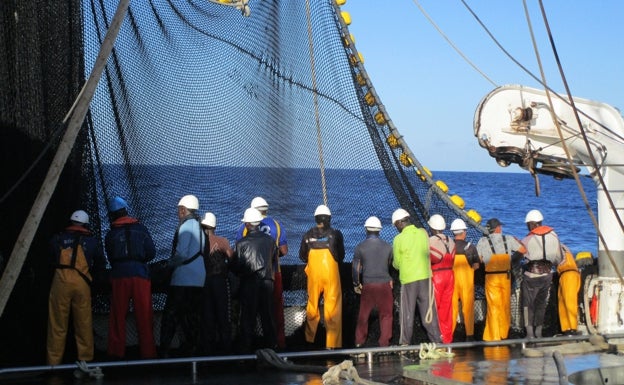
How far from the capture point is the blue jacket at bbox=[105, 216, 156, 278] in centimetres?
1101

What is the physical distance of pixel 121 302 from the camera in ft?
36.3

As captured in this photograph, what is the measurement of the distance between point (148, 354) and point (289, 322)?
85.8 inches

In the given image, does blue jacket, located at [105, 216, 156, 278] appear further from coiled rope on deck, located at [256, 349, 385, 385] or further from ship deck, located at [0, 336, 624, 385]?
coiled rope on deck, located at [256, 349, 385, 385]

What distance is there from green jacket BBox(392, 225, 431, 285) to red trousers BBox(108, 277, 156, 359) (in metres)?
2.86

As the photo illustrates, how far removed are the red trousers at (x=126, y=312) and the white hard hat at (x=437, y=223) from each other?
3519 mm

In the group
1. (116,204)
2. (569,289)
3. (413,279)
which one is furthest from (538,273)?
(116,204)

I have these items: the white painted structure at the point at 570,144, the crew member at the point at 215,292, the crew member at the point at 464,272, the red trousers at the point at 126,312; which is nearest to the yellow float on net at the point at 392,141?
the white painted structure at the point at 570,144

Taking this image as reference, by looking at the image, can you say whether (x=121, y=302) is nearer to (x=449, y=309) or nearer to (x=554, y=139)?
(x=449, y=309)

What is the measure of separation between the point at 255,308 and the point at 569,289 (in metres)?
4.15

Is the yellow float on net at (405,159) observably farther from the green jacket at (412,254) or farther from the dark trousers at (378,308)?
the dark trousers at (378,308)

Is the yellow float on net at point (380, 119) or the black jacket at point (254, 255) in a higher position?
the yellow float on net at point (380, 119)

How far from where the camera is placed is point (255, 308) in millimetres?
11734

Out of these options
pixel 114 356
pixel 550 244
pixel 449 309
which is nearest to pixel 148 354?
pixel 114 356

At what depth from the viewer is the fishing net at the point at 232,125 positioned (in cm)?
1165
